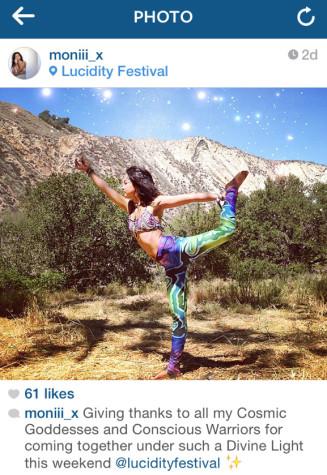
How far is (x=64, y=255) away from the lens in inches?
398

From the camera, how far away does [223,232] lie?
2922mm

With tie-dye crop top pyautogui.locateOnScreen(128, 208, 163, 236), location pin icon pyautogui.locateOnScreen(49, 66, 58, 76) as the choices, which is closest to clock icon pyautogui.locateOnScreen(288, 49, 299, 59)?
tie-dye crop top pyautogui.locateOnScreen(128, 208, 163, 236)

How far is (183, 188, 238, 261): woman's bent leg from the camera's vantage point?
2924 millimetres

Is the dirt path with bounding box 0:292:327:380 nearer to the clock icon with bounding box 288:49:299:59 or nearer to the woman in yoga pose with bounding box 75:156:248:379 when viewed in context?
the woman in yoga pose with bounding box 75:156:248:379

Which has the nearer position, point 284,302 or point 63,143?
point 284,302

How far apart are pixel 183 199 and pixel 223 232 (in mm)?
433

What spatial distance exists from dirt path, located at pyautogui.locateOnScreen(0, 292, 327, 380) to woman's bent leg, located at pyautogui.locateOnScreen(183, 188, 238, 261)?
1231mm

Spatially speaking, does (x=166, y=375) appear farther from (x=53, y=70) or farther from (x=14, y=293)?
(x=14, y=293)

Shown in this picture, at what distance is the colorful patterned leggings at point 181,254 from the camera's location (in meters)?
2.94

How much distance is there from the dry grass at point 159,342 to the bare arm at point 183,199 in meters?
1.57
